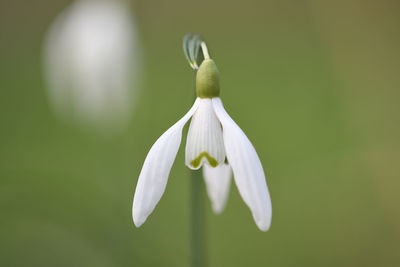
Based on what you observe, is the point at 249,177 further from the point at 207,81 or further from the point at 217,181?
the point at 217,181

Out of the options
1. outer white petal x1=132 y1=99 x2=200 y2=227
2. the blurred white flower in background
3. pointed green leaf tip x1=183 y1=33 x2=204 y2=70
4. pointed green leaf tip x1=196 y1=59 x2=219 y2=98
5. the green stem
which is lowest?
the green stem

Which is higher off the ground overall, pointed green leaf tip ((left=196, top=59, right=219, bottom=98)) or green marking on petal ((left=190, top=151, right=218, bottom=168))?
pointed green leaf tip ((left=196, top=59, right=219, bottom=98))

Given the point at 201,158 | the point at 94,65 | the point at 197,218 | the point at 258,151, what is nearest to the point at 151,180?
the point at 201,158

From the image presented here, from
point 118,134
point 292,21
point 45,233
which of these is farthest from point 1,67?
point 292,21

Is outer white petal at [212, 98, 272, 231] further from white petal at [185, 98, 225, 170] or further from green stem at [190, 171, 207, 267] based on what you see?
green stem at [190, 171, 207, 267]

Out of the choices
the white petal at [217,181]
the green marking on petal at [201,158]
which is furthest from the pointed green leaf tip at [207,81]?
the white petal at [217,181]

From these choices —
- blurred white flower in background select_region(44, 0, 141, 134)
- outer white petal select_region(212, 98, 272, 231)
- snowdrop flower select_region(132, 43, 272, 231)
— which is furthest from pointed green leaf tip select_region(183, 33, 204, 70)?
blurred white flower in background select_region(44, 0, 141, 134)
